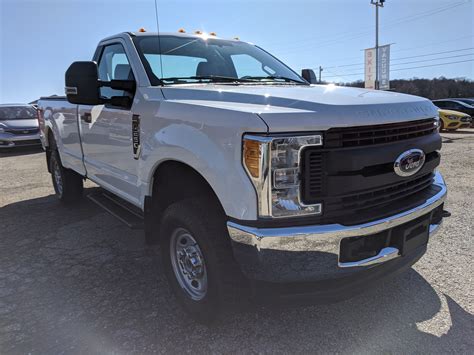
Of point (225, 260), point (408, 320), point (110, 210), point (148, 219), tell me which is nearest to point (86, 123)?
point (110, 210)

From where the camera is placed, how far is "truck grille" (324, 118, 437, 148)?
1961 millimetres

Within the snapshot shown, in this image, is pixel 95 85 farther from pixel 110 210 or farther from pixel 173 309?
pixel 173 309

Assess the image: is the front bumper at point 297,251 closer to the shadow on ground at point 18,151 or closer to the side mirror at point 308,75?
the side mirror at point 308,75

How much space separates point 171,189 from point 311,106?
129 centimetres

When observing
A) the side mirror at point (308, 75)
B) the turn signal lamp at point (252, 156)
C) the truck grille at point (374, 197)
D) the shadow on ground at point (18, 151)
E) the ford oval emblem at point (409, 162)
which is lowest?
the shadow on ground at point (18, 151)

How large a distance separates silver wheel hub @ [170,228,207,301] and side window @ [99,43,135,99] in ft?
4.58

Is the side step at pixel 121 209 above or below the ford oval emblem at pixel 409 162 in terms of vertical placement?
below

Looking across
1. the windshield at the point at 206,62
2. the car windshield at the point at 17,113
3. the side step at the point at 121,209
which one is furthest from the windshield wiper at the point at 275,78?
the car windshield at the point at 17,113

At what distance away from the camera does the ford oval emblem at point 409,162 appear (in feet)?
7.18

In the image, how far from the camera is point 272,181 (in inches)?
74.2

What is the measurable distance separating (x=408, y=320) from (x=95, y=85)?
9.11 feet

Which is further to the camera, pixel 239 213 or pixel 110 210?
pixel 110 210

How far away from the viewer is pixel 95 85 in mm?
2881

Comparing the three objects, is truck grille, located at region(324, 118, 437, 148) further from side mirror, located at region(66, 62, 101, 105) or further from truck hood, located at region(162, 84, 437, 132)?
side mirror, located at region(66, 62, 101, 105)
